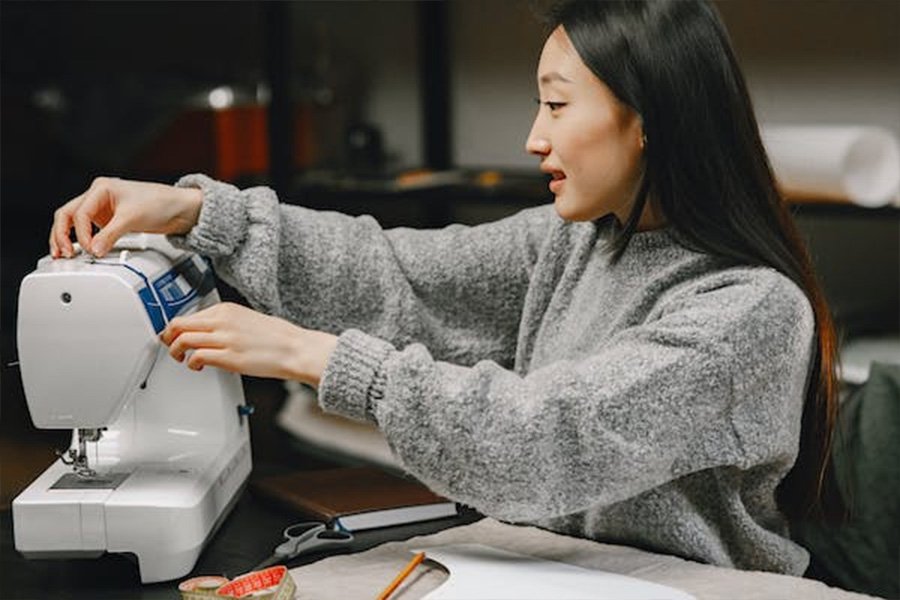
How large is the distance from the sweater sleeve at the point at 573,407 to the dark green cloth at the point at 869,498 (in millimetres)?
497

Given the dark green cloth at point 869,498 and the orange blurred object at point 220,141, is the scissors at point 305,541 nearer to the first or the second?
the dark green cloth at point 869,498

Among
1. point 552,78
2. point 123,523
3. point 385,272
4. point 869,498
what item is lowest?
point 869,498

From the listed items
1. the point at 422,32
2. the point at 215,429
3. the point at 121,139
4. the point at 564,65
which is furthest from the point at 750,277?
the point at 121,139

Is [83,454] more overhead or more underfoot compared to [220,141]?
more underfoot

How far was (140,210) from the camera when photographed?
4.72 ft

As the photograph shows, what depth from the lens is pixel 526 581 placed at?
120 cm

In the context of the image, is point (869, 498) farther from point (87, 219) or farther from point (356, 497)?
point (87, 219)

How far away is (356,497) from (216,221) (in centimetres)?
35

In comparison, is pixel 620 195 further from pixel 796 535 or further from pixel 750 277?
pixel 796 535

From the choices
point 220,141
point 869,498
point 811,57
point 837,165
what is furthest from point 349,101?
point 869,498

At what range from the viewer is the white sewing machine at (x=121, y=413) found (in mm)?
1268

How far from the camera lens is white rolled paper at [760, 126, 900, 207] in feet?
6.61

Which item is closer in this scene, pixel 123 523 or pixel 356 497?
pixel 123 523

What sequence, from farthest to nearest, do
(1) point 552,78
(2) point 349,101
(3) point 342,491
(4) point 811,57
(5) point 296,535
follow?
1. (2) point 349,101
2. (4) point 811,57
3. (3) point 342,491
4. (5) point 296,535
5. (1) point 552,78
